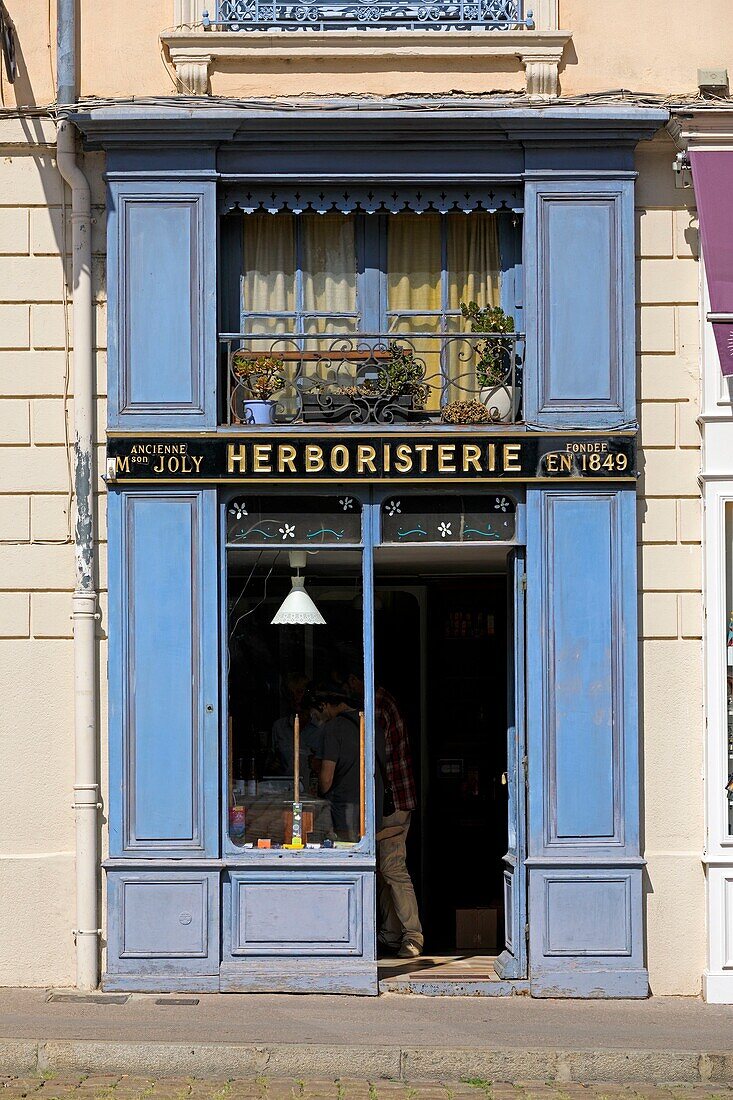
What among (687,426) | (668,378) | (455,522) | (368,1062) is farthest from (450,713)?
(368,1062)

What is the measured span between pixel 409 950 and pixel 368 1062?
214 cm

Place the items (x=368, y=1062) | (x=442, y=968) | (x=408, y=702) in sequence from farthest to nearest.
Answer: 1. (x=408, y=702)
2. (x=442, y=968)
3. (x=368, y=1062)

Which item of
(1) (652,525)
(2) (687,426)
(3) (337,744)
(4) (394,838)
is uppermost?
(2) (687,426)

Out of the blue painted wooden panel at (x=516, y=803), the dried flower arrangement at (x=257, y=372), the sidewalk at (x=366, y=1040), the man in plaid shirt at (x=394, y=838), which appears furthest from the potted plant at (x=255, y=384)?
the sidewalk at (x=366, y=1040)

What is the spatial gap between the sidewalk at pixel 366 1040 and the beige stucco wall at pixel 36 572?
61 cm

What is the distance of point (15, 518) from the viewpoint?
31.0 feet

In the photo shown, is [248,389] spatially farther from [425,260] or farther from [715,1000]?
[715,1000]

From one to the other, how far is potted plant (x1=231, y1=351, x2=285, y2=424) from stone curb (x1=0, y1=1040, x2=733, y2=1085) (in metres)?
3.90

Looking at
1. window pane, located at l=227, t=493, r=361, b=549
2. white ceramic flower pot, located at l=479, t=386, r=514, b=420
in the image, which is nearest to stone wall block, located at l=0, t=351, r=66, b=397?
window pane, located at l=227, t=493, r=361, b=549

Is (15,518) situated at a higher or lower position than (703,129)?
lower

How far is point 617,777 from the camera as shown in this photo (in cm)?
925

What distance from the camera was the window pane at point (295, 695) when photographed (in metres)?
9.46

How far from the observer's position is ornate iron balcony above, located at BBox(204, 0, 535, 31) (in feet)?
31.4

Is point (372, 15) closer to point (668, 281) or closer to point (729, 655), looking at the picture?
point (668, 281)
